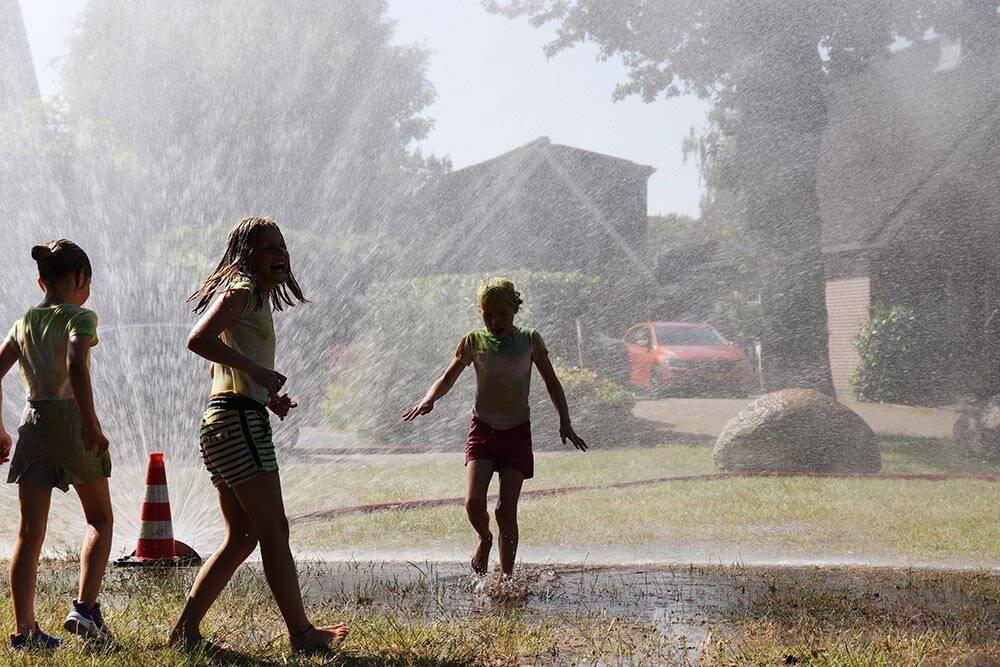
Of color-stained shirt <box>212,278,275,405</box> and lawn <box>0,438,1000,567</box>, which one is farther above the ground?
color-stained shirt <box>212,278,275,405</box>

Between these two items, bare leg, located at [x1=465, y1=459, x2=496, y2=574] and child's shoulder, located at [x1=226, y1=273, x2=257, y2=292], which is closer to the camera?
child's shoulder, located at [x1=226, y1=273, x2=257, y2=292]

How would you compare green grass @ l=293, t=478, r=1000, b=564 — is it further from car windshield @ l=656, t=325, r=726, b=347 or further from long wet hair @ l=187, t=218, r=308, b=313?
car windshield @ l=656, t=325, r=726, b=347

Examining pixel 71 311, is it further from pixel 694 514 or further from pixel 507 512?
pixel 694 514

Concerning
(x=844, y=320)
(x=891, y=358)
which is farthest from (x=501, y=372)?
(x=844, y=320)

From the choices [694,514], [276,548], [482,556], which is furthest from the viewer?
[694,514]

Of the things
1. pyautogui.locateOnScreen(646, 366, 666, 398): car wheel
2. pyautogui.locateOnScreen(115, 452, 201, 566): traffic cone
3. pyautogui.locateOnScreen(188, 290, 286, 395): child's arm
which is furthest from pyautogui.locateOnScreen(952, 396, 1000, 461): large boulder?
pyautogui.locateOnScreen(188, 290, 286, 395): child's arm

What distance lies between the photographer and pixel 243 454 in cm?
371

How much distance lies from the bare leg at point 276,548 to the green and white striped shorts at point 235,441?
43 mm

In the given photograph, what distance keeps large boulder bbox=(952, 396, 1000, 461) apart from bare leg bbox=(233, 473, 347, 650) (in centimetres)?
1255

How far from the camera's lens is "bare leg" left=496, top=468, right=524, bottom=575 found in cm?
512

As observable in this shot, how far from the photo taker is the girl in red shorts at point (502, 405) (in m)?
5.11

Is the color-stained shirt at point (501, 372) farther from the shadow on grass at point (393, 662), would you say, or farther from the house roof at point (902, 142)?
the house roof at point (902, 142)

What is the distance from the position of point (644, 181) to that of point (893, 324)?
432 cm

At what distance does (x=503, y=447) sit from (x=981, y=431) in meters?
11.3
